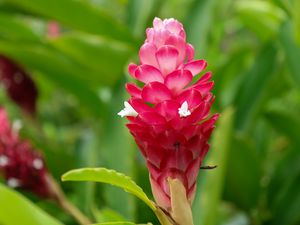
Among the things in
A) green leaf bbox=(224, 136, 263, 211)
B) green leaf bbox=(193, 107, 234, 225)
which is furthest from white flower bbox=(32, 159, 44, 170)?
green leaf bbox=(224, 136, 263, 211)

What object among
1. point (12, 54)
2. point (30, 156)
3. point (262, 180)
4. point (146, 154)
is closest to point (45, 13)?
point (12, 54)

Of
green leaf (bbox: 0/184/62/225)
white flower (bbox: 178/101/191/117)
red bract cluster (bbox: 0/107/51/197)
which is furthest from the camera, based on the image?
red bract cluster (bbox: 0/107/51/197)

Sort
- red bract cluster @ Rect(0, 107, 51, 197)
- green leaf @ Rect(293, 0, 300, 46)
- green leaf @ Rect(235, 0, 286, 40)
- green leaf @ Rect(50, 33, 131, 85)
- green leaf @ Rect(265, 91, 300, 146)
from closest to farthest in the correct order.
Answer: green leaf @ Rect(293, 0, 300, 46)
red bract cluster @ Rect(0, 107, 51, 197)
green leaf @ Rect(265, 91, 300, 146)
green leaf @ Rect(50, 33, 131, 85)
green leaf @ Rect(235, 0, 286, 40)

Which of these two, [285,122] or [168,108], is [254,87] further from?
[168,108]

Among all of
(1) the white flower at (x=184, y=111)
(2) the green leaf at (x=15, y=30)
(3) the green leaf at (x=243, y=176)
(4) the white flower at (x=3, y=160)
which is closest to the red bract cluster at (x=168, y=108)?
(1) the white flower at (x=184, y=111)

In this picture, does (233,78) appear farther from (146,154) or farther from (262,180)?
(146,154)

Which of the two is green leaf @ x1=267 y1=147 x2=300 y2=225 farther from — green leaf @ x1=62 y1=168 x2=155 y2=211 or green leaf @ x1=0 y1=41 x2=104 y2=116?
green leaf @ x1=62 y1=168 x2=155 y2=211

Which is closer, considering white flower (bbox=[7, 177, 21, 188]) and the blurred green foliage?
white flower (bbox=[7, 177, 21, 188])

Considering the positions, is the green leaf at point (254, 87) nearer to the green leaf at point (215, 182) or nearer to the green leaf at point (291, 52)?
the green leaf at point (291, 52)
